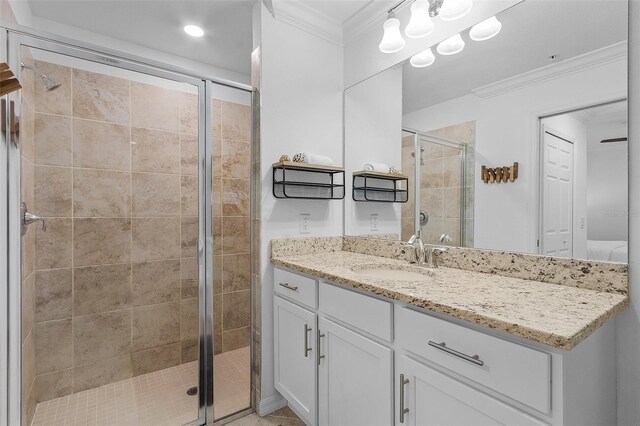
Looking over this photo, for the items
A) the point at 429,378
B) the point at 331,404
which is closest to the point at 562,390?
the point at 429,378

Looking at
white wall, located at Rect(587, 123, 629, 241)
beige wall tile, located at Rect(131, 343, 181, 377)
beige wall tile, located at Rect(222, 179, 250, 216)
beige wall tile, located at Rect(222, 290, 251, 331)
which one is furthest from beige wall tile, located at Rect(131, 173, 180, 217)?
white wall, located at Rect(587, 123, 629, 241)

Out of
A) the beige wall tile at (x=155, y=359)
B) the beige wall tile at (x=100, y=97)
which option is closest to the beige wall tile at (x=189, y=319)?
the beige wall tile at (x=155, y=359)

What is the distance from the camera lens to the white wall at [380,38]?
1.34 m

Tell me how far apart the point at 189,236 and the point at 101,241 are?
1.68 feet

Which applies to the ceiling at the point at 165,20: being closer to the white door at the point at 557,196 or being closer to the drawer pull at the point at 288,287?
the drawer pull at the point at 288,287

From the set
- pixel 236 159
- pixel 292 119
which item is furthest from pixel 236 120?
pixel 292 119

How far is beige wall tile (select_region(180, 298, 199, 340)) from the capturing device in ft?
5.68

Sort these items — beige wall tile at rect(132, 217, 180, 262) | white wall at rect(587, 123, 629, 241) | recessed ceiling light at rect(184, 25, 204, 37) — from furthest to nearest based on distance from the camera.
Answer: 1. recessed ceiling light at rect(184, 25, 204, 37)
2. beige wall tile at rect(132, 217, 180, 262)
3. white wall at rect(587, 123, 629, 241)

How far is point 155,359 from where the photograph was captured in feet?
6.13

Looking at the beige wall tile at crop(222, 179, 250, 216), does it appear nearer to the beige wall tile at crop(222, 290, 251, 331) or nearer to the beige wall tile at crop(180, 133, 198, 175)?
the beige wall tile at crop(180, 133, 198, 175)

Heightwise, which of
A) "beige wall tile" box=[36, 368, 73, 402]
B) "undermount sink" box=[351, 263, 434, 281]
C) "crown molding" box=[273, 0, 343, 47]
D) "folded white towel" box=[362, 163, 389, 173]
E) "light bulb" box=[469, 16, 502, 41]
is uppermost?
"crown molding" box=[273, 0, 343, 47]

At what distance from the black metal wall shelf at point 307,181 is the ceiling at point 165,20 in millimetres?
1022

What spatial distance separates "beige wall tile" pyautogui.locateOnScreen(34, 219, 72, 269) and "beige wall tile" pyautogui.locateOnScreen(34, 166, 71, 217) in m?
0.06

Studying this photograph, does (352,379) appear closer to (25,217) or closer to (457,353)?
(457,353)
